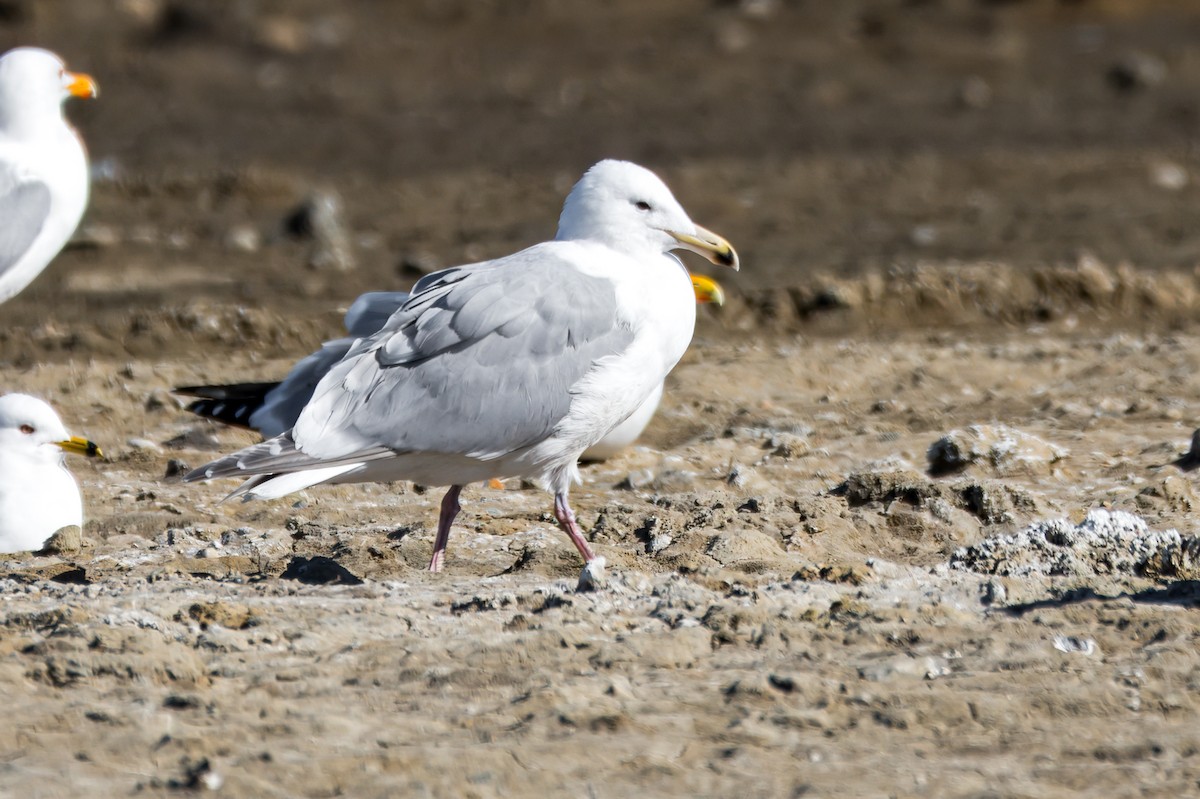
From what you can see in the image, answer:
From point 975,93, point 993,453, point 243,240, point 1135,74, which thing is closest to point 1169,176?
point 975,93

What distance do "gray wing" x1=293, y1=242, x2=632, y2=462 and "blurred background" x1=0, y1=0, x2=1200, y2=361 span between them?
390 centimetres

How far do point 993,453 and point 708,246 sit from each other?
1.45 m

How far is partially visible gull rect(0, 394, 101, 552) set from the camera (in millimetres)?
5586

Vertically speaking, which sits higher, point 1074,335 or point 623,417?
point 623,417

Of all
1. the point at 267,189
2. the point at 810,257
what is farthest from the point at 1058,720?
the point at 267,189

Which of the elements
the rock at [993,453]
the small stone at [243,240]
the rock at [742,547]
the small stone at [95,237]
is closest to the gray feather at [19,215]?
the small stone at [243,240]

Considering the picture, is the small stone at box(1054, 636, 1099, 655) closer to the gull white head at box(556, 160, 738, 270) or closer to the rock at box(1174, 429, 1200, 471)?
the gull white head at box(556, 160, 738, 270)

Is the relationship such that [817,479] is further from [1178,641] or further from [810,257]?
[810,257]

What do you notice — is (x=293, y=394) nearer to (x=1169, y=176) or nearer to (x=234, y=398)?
(x=234, y=398)

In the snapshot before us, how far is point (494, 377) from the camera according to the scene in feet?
17.4

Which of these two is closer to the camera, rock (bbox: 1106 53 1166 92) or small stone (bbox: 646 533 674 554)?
small stone (bbox: 646 533 674 554)

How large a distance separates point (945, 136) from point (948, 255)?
15.2 ft

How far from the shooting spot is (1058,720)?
384 centimetres

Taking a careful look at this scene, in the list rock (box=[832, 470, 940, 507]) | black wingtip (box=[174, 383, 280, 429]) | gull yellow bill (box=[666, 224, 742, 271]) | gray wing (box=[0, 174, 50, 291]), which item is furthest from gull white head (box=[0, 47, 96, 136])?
rock (box=[832, 470, 940, 507])
